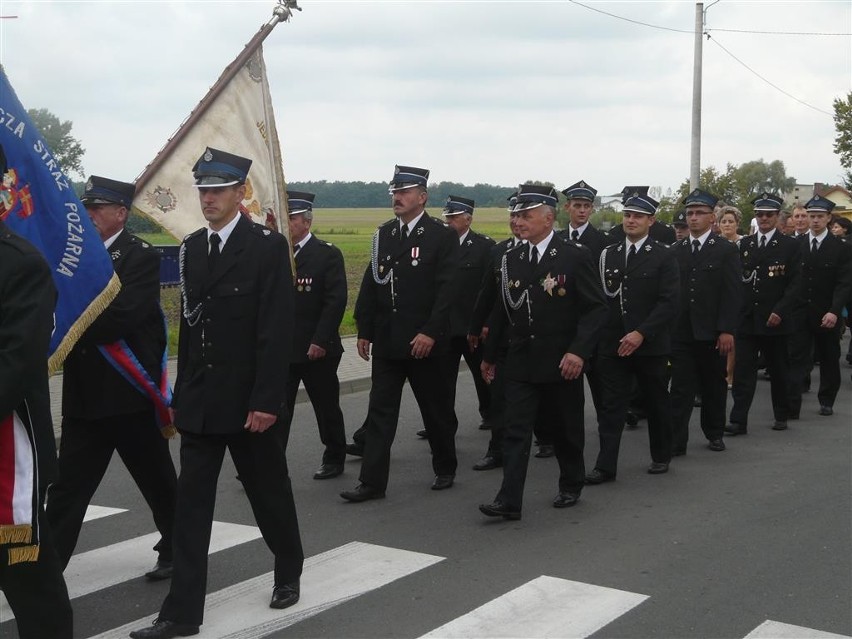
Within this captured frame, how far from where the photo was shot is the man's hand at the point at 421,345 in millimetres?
7574

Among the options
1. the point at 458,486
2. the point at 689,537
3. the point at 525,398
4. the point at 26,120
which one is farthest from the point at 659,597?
the point at 26,120

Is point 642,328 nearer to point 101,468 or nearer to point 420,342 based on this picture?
point 420,342

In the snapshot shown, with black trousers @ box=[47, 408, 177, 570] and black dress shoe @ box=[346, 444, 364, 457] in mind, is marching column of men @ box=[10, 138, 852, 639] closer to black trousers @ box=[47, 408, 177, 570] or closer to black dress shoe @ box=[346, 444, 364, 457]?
black trousers @ box=[47, 408, 177, 570]

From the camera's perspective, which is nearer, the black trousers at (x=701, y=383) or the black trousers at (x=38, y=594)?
the black trousers at (x=38, y=594)

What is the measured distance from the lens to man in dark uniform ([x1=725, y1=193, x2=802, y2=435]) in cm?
1048

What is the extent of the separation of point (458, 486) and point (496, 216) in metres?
54.1

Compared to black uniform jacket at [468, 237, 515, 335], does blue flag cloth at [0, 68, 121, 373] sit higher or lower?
higher

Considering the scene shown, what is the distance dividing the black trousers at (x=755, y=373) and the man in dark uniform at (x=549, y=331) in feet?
10.8

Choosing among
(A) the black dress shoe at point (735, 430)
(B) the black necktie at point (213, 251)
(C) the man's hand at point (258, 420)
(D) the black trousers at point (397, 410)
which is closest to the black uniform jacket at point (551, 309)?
(D) the black trousers at point (397, 410)

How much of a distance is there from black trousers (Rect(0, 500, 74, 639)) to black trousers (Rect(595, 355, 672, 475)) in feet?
16.7

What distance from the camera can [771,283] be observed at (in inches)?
434

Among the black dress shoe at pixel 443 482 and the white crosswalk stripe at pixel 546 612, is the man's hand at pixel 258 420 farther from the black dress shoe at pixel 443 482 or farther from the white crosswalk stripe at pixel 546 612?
the black dress shoe at pixel 443 482

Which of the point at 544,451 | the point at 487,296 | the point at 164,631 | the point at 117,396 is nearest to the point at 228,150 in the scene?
the point at 487,296

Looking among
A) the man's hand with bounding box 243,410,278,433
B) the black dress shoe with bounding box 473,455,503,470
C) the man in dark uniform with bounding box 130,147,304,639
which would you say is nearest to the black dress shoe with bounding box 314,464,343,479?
the black dress shoe with bounding box 473,455,503,470
